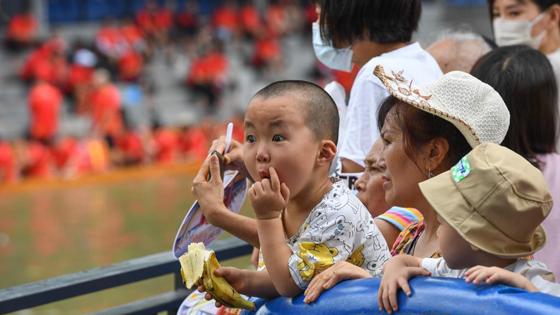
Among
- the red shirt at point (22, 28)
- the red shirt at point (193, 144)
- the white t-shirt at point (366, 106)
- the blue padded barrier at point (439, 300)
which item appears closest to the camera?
the blue padded barrier at point (439, 300)

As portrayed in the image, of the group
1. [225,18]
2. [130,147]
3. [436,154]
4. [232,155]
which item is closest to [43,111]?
[130,147]

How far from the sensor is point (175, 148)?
18094 millimetres

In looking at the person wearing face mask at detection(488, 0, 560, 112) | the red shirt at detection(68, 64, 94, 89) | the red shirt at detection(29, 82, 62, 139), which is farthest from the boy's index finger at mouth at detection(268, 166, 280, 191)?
the red shirt at detection(68, 64, 94, 89)

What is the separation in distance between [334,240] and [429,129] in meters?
0.38

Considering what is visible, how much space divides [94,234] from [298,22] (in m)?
15.8

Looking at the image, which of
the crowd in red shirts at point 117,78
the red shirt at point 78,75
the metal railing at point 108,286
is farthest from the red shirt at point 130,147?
the metal railing at point 108,286

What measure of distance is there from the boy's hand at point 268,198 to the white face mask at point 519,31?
215 centimetres

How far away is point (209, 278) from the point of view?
276cm

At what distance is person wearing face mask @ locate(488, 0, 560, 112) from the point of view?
4.49 m

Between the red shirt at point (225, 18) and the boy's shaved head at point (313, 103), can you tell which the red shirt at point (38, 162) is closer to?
the red shirt at point (225, 18)

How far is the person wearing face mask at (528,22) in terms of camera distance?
4.49m

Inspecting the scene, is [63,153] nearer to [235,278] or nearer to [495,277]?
[235,278]

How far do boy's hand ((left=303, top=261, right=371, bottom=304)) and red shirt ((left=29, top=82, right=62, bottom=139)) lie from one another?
47.3 feet

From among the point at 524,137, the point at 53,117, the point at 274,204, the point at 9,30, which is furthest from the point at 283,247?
the point at 9,30
